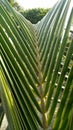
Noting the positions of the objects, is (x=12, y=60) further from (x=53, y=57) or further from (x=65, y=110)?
(x=53, y=57)

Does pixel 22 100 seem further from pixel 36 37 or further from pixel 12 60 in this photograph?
pixel 36 37

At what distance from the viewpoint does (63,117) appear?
0.66m

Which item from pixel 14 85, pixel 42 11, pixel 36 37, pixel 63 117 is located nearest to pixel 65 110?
pixel 63 117

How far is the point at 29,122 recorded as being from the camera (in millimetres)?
691

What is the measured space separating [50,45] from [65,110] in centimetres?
55

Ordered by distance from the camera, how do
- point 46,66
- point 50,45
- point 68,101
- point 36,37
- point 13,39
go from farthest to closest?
point 36,37 < point 50,45 < point 46,66 < point 13,39 < point 68,101

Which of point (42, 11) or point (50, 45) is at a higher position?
point (50, 45)

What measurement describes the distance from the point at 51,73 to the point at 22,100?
0.94 ft

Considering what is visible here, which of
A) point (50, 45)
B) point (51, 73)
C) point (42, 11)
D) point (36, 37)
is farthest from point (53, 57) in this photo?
point (42, 11)

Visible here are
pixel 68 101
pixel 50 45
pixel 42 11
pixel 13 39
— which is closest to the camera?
pixel 68 101

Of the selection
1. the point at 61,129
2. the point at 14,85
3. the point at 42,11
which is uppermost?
the point at 14,85

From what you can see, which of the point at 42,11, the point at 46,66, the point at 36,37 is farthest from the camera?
the point at 42,11

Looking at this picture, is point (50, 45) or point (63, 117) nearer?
point (63, 117)

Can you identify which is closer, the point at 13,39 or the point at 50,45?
the point at 13,39
